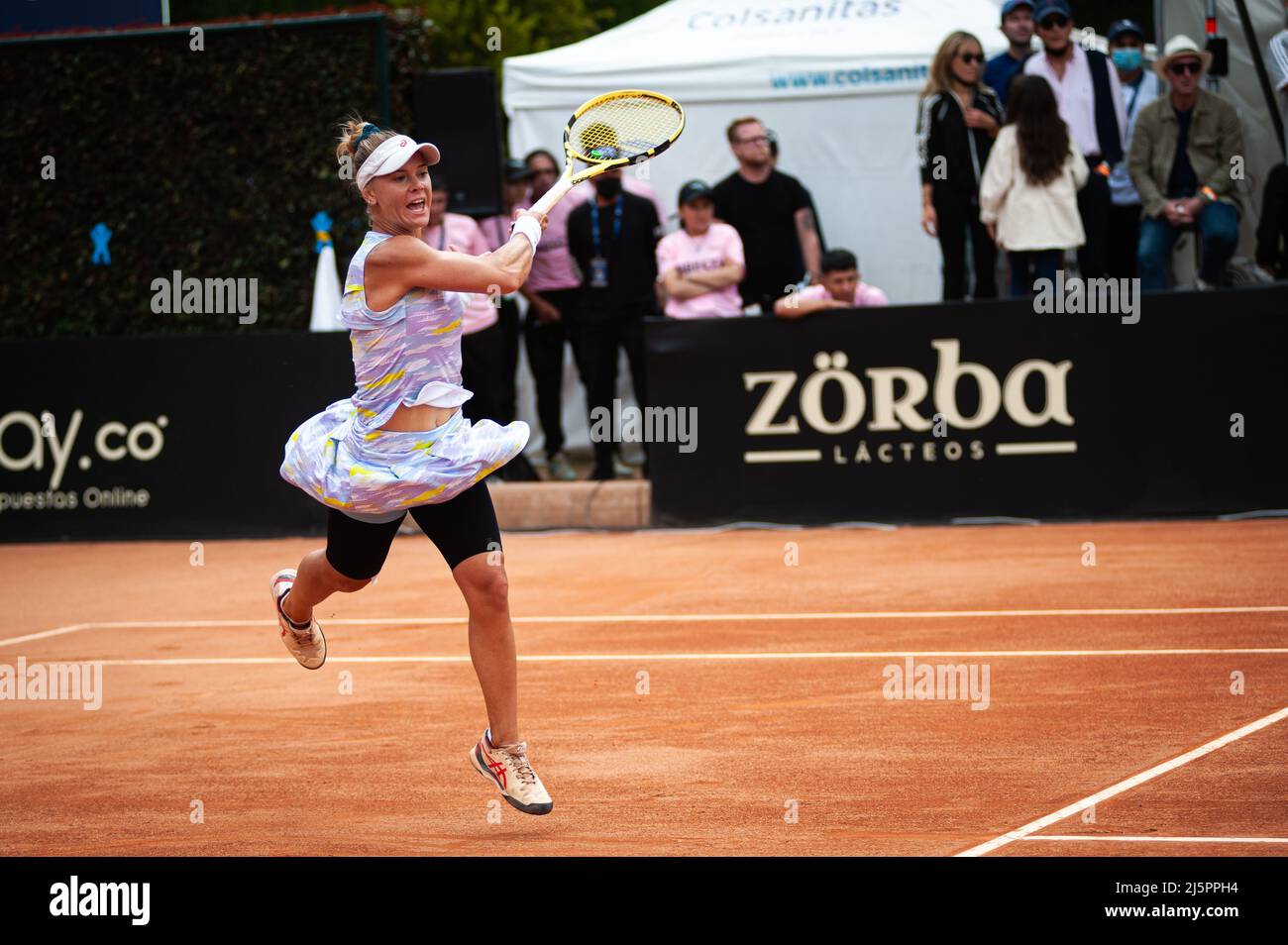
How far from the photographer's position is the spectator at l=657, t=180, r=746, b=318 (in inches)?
479

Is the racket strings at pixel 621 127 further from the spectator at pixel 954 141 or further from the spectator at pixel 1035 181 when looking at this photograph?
the spectator at pixel 954 141

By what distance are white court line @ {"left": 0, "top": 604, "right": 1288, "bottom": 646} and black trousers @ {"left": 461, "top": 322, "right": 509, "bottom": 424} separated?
3.01 metres

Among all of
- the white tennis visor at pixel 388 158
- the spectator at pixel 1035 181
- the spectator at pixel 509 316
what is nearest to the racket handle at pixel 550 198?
the white tennis visor at pixel 388 158

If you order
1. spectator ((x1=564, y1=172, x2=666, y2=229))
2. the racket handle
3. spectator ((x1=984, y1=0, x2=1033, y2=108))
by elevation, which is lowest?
the racket handle

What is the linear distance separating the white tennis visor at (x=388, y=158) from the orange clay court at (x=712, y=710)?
6.27 ft

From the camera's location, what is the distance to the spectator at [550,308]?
1335cm

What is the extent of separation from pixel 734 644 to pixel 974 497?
4.20 m

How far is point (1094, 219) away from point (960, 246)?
92 centimetres

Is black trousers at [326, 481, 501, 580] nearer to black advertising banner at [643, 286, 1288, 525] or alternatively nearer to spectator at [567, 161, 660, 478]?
black advertising banner at [643, 286, 1288, 525]

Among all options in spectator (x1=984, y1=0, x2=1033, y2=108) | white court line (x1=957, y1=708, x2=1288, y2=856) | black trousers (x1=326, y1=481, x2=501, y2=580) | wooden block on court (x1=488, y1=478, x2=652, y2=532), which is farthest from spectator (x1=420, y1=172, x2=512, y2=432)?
white court line (x1=957, y1=708, x2=1288, y2=856)

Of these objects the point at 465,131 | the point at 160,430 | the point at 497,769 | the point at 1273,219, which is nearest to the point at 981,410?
the point at 1273,219
